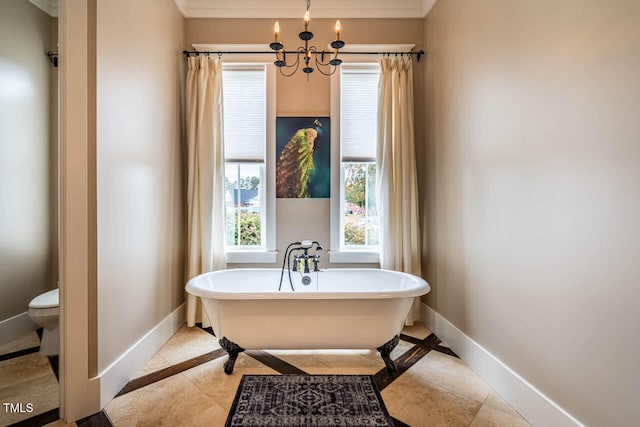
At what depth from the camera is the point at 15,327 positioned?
1804 millimetres

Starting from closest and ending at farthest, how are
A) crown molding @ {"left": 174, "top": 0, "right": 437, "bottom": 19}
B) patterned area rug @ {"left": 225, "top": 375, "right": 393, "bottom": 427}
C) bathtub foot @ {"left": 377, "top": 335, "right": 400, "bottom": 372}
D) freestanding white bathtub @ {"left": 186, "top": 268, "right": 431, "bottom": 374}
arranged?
patterned area rug @ {"left": 225, "top": 375, "right": 393, "bottom": 427}, freestanding white bathtub @ {"left": 186, "top": 268, "right": 431, "bottom": 374}, bathtub foot @ {"left": 377, "top": 335, "right": 400, "bottom": 372}, crown molding @ {"left": 174, "top": 0, "right": 437, "bottom": 19}

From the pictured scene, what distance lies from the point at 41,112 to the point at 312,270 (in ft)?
6.83

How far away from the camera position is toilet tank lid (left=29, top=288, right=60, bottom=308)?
174 centimetres

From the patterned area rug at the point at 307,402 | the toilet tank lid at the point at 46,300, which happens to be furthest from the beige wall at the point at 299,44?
the toilet tank lid at the point at 46,300

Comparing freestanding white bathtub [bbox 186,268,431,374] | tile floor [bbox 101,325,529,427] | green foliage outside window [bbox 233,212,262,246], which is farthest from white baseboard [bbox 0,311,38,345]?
green foliage outside window [bbox 233,212,262,246]

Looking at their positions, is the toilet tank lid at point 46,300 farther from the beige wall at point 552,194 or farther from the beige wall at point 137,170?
the beige wall at point 552,194

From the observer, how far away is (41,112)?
5.71ft

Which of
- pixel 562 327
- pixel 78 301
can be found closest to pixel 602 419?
pixel 562 327

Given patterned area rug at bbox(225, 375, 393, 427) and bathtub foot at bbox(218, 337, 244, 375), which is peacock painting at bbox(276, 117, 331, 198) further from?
patterned area rug at bbox(225, 375, 393, 427)

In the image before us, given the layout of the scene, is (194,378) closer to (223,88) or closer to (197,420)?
(197,420)

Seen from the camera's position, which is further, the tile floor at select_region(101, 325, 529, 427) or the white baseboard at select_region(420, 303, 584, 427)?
the tile floor at select_region(101, 325, 529, 427)

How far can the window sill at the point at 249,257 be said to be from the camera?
9.42 feet

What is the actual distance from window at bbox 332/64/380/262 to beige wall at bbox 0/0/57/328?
215 centimetres

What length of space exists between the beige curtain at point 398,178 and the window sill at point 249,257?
1.12 m
